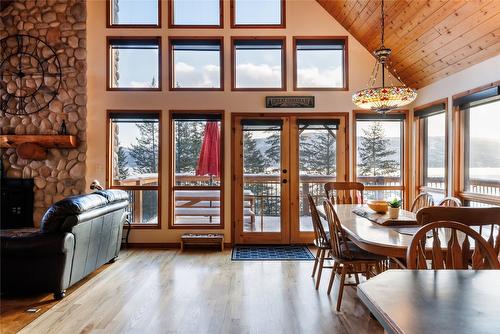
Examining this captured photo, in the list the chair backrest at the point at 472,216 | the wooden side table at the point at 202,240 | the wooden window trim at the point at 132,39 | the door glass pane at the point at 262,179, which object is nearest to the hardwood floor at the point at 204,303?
the wooden side table at the point at 202,240

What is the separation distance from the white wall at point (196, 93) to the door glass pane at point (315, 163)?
0.42 m

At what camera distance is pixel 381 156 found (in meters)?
5.41

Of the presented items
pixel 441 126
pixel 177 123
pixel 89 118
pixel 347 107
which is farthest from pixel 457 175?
pixel 89 118

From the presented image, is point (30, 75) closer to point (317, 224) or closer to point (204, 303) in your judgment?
point (204, 303)

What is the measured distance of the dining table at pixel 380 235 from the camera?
2170 millimetres

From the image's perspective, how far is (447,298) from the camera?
1062 mm

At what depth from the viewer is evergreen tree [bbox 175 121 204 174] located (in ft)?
17.5

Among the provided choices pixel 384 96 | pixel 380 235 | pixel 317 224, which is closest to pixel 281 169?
pixel 317 224

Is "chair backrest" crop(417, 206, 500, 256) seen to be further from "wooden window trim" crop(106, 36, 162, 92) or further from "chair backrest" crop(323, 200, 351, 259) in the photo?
"wooden window trim" crop(106, 36, 162, 92)

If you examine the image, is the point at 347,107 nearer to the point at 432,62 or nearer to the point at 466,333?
the point at 432,62

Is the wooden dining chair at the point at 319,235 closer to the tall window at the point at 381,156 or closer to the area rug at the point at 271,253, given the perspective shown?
the area rug at the point at 271,253

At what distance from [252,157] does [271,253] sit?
5.07ft

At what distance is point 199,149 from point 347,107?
2499mm

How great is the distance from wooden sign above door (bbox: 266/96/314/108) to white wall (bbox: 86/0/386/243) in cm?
9
